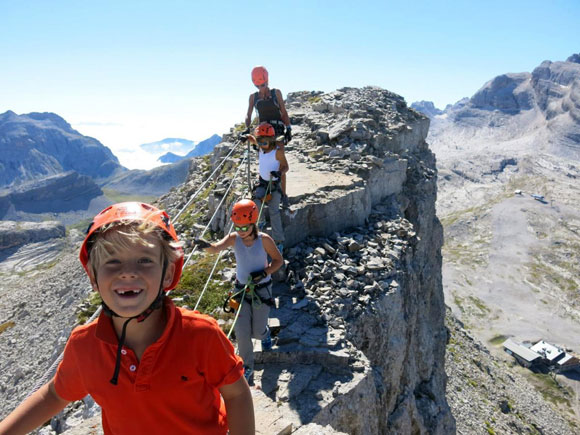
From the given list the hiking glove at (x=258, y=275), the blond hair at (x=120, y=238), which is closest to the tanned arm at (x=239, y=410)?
the blond hair at (x=120, y=238)

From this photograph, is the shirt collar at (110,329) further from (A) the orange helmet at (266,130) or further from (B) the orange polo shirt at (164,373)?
(A) the orange helmet at (266,130)

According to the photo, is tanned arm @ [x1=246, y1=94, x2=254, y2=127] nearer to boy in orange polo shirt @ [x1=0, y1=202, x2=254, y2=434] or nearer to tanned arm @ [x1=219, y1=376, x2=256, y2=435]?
boy in orange polo shirt @ [x1=0, y1=202, x2=254, y2=434]

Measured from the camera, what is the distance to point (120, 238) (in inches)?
134

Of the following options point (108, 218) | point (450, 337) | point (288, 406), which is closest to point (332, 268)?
point (288, 406)

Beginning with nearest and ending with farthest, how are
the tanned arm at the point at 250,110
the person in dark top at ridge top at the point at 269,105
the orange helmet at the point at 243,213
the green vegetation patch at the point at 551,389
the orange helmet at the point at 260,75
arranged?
the orange helmet at the point at 243,213 → the orange helmet at the point at 260,75 → the person in dark top at ridge top at the point at 269,105 → the tanned arm at the point at 250,110 → the green vegetation patch at the point at 551,389

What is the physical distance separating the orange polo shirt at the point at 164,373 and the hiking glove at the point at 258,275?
4917 millimetres

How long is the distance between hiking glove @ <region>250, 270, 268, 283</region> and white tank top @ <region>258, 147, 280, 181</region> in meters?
5.90

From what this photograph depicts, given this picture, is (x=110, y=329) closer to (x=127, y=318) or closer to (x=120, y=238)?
(x=127, y=318)

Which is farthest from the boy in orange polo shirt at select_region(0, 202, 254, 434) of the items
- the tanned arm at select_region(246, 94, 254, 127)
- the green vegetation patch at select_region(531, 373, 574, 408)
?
the green vegetation patch at select_region(531, 373, 574, 408)

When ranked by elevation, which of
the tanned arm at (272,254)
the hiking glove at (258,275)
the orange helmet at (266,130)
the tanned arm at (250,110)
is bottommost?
the hiking glove at (258,275)

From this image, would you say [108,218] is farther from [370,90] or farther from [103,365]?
[370,90]

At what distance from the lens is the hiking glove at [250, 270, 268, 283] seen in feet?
28.7

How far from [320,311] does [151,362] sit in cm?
912

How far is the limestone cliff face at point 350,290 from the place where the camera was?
10336 mm
